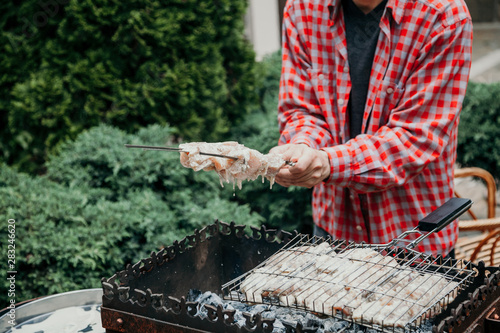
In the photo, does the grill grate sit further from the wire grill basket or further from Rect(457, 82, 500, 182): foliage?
Rect(457, 82, 500, 182): foliage

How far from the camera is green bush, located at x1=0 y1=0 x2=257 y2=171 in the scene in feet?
15.0

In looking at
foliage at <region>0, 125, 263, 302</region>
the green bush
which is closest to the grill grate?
foliage at <region>0, 125, 263, 302</region>

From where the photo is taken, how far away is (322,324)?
177 cm

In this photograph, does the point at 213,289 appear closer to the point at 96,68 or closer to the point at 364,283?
the point at 364,283

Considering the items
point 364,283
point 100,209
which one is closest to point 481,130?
point 100,209

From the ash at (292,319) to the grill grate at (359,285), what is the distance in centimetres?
3

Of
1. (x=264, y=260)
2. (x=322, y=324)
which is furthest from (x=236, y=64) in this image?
(x=322, y=324)

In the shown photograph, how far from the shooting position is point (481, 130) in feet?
15.6

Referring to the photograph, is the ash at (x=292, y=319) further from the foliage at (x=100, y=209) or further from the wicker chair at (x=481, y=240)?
the wicker chair at (x=481, y=240)

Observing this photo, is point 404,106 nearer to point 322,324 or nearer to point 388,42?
point 388,42

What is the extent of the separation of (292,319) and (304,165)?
56 cm

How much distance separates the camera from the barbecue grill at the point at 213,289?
167cm

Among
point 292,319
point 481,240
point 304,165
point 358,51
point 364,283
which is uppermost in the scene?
point 358,51

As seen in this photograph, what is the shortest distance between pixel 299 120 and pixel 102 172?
2.02 m
